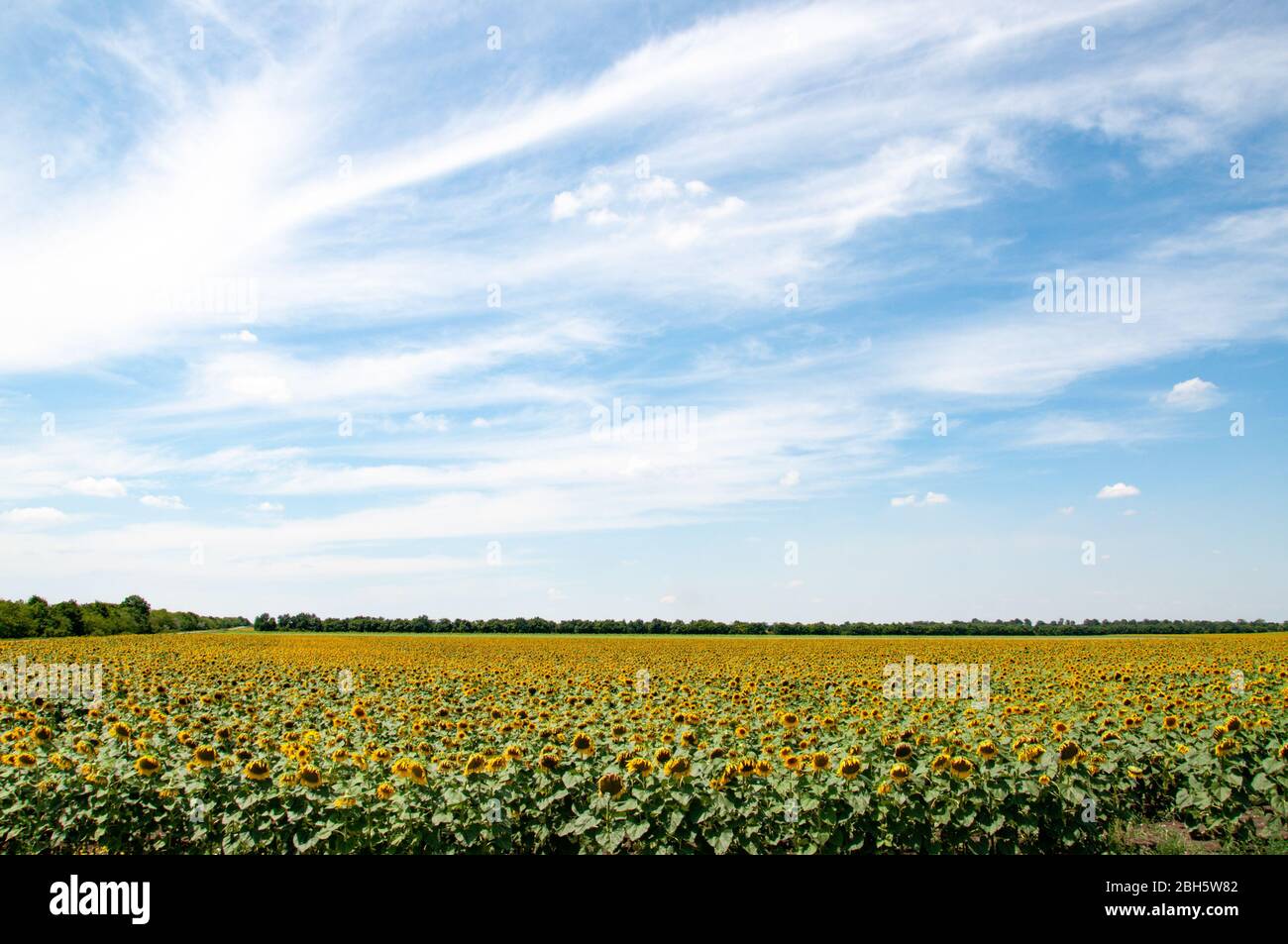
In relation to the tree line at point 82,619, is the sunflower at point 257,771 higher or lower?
higher

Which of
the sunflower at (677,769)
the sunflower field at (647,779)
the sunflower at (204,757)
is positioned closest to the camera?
the sunflower field at (647,779)

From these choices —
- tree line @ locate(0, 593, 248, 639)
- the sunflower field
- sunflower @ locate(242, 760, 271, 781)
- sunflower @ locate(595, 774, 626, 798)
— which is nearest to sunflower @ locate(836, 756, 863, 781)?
the sunflower field

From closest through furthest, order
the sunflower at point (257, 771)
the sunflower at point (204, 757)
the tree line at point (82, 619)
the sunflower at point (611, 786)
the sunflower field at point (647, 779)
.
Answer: the sunflower field at point (647, 779), the sunflower at point (611, 786), the sunflower at point (257, 771), the sunflower at point (204, 757), the tree line at point (82, 619)

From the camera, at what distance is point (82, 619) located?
61.8 m

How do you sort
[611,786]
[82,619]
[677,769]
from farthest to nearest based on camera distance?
[82,619] → [611,786] → [677,769]

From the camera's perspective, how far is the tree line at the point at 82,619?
53.8m

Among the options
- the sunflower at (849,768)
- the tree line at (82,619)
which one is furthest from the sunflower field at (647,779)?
the tree line at (82,619)

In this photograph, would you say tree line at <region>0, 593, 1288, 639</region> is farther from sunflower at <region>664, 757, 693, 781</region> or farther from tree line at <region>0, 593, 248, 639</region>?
sunflower at <region>664, 757, 693, 781</region>

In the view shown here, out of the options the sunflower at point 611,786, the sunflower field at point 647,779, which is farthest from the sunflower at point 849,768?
the sunflower at point 611,786

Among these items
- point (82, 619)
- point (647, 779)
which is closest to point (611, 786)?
point (647, 779)

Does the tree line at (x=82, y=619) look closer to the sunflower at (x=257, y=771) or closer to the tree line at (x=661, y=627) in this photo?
the tree line at (x=661, y=627)

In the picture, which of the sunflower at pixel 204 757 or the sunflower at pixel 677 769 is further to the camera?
the sunflower at pixel 204 757

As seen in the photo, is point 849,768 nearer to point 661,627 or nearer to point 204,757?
point 204,757

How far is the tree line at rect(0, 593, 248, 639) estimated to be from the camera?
5384 cm
